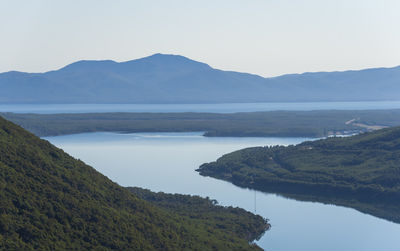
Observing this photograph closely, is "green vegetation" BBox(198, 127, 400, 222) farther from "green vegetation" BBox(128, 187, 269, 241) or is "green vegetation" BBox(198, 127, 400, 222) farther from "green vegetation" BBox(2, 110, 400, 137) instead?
"green vegetation" BBox(2, 110, 400, 137)

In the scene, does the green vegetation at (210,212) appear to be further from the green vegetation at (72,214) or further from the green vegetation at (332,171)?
the green vegetation at (332,171)

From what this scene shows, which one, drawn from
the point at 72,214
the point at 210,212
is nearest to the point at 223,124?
the point at 210,212

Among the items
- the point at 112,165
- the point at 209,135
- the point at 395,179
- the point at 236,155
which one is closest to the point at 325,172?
the point at 395,179

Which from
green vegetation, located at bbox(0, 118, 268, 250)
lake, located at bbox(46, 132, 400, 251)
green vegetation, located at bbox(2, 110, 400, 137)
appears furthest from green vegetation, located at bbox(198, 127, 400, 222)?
green vegetation, located at bbox(2, 110, 400, 137)

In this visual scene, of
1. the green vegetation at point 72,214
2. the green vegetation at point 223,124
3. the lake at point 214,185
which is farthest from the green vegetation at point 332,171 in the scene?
the green vegetation at point 223,124

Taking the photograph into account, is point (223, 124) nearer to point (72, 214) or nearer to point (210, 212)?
point (210, 212)

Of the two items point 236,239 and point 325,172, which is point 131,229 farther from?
point 325,172
